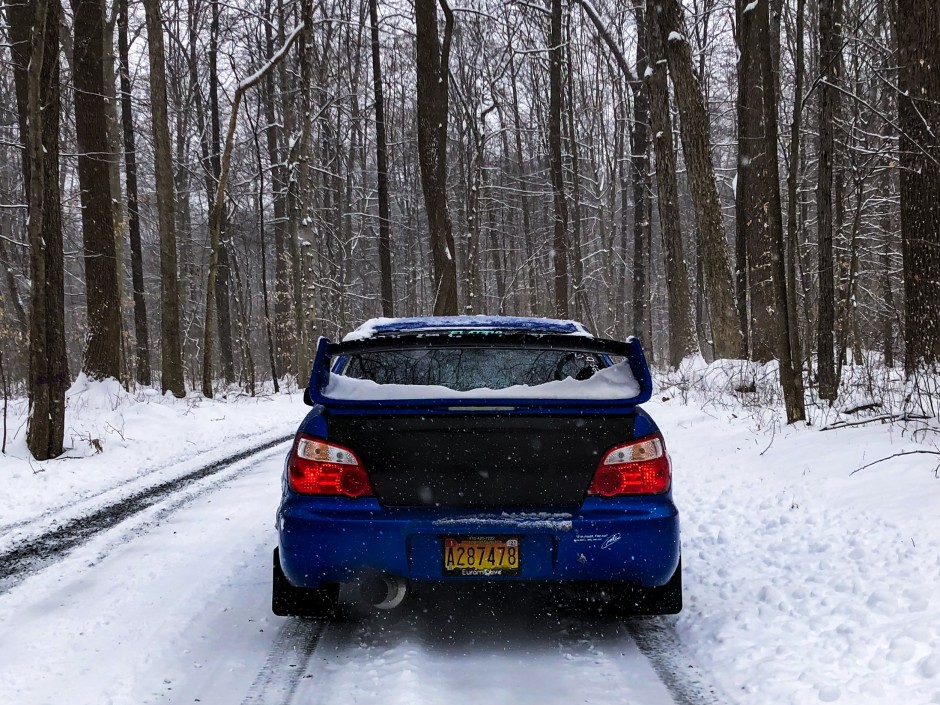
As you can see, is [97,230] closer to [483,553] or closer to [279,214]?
Answer: [483,553]

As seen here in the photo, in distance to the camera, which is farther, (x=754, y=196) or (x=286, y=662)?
(x=754, y=196)

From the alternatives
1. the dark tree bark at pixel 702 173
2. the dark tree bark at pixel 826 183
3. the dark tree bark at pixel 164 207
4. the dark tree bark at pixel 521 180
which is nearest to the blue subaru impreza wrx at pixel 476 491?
the dark tree bark at pixel 826 183

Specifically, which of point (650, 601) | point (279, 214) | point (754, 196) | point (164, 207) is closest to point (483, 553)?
point (650, 601)

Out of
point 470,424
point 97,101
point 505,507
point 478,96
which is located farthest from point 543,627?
point 478,96

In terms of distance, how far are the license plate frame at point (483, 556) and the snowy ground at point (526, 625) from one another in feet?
A: 1.36

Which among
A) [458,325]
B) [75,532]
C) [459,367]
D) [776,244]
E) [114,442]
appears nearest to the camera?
[459,367]

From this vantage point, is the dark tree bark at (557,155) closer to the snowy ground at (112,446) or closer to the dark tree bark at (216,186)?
the dark tree bark at (216,186)

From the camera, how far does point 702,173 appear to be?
12469 millimetres

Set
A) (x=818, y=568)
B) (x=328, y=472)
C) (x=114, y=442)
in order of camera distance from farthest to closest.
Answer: (x=114, y=442), (x=818, y=568), (x=328, y=472)

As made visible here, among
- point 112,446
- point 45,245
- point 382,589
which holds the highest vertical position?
point 45,245

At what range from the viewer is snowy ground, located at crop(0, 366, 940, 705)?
9.77 feet

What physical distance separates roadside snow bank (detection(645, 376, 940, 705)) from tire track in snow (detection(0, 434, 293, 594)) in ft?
13.4

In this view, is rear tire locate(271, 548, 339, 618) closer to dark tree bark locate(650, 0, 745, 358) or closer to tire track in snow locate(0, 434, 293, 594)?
tire track in snow locate(0, 434, 293, 594)

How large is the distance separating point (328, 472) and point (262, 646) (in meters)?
0.93
